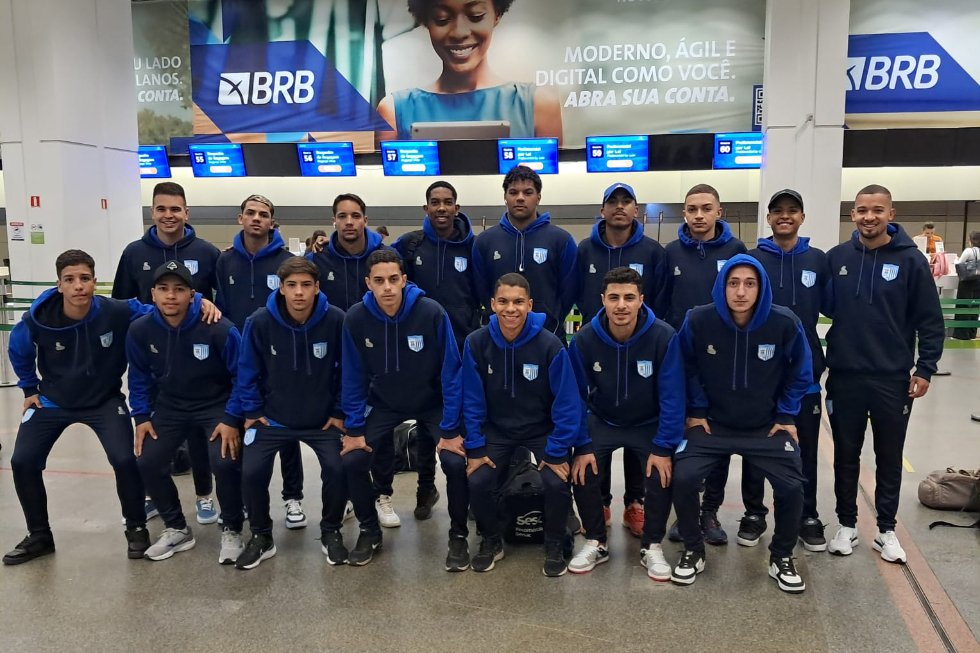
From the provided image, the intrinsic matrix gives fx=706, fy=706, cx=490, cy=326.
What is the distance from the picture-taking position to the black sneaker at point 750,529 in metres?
3.90

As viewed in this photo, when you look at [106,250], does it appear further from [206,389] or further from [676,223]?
[676,223]

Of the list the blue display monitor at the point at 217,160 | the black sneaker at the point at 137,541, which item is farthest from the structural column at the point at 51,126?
the black sneaker at the point at 137,541

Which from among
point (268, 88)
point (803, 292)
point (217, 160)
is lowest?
point (803, 292)

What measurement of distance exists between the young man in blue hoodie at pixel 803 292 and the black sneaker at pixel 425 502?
6.01ft

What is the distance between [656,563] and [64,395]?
325cm

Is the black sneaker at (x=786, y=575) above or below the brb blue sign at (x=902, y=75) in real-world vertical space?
below

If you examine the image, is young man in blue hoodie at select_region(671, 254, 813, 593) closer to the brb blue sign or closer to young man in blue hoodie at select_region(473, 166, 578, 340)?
young man in blue hoodie at select_region(473, 166, 578, 340)

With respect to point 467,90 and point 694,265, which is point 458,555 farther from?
point 467,90

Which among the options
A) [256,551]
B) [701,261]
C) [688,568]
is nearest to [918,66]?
[701,261]

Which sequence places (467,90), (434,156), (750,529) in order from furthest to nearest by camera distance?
1. (467,90)
2. (434,156)
3. (750,529)

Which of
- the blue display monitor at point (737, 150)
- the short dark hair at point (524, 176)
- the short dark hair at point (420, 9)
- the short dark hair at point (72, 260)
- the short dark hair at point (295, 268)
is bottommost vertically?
the short dark hair at point (295, 268)

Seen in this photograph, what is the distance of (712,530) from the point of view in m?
3.96

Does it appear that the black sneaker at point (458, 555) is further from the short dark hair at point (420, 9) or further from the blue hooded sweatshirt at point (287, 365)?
the short dark hair at point (420, 9)

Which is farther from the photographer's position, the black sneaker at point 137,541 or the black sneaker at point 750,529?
the black sneaker at point 750,529
